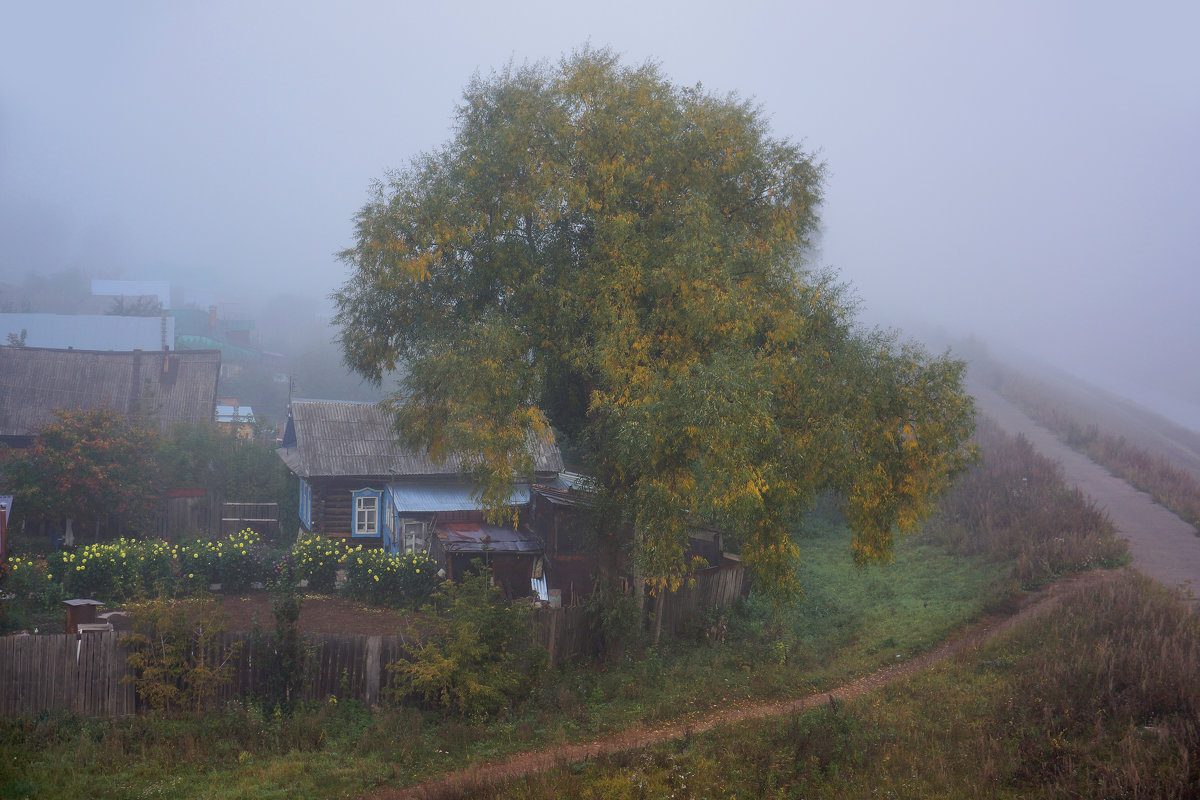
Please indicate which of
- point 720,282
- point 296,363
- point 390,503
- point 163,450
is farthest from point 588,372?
point 296,363

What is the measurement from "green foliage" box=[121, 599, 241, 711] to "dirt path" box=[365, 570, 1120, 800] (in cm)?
386

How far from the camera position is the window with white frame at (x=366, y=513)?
87.9ft

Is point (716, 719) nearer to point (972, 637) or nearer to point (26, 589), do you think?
point (972, 637)

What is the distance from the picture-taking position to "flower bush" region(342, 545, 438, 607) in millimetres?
20469

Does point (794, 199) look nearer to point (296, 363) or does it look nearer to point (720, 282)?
point (720, 282)

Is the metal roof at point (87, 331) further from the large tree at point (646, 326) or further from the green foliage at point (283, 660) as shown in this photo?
the green foliage at point (283, 660)

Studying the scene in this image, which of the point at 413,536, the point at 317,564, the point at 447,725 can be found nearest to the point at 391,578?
the point at 317,564

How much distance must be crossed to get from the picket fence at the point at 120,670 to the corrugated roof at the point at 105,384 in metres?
22.0

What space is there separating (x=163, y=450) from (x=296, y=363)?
56.9 meters

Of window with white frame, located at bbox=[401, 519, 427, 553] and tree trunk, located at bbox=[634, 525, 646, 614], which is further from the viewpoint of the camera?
window with white frame, located at bbox=[401, 519, 427, 553]

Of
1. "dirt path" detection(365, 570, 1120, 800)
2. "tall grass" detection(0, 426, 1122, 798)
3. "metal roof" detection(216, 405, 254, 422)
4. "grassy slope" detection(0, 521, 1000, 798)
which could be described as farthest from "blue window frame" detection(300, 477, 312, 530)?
"dirt path" detection(365, 570, 1120, 800)

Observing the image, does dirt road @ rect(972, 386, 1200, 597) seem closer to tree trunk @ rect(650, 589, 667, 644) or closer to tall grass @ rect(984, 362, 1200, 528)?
tall grass @ rect(984, 362, 1200, 528)

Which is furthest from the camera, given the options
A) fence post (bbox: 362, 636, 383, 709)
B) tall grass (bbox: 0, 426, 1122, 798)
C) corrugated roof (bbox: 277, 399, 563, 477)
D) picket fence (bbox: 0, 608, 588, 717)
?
corrugated roof (bbox: 277, 399, 563, 477)

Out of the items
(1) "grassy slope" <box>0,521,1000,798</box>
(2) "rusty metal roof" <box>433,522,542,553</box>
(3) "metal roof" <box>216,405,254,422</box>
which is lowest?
(1) "grassy slope" <box>0,521,1000,798</box>
